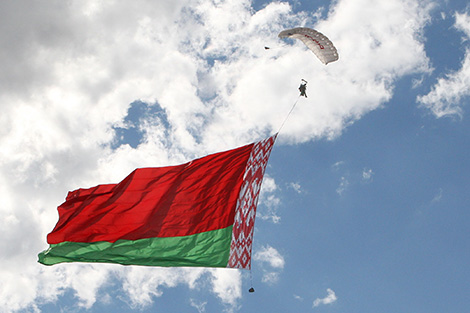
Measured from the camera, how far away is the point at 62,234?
2061 centimetres

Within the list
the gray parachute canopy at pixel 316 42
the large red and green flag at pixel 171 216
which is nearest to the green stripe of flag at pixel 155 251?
the large red and green flag at pixel 171 216

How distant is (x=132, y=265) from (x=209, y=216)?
12.0 ft

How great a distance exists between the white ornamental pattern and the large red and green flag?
0.13ft

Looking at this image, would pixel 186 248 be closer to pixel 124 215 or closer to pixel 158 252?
pixel 158 252

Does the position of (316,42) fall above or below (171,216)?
above

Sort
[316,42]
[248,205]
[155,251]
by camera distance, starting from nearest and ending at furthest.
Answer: [155,251] < [248,205] < [316,42]

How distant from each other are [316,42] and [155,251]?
1328 centimetres

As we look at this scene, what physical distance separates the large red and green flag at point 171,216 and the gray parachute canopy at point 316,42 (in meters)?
7.35

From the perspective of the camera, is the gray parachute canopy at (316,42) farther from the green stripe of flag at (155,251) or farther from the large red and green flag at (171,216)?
the green stripe of flag at (155,251)

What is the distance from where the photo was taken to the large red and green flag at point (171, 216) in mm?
19719

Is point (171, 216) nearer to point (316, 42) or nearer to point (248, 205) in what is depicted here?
point (248, 205)

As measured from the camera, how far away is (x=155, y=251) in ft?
65.1

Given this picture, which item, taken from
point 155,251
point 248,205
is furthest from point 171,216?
point 248,205

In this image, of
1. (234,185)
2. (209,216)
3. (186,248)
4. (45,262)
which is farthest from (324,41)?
(45,262)
